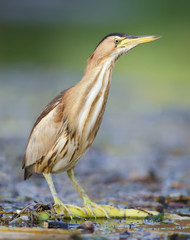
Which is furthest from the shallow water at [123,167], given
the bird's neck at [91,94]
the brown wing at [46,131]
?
the bird's neck at [91,94]

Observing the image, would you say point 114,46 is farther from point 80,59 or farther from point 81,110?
point 80,59

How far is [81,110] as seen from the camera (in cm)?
328

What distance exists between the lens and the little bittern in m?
3.27

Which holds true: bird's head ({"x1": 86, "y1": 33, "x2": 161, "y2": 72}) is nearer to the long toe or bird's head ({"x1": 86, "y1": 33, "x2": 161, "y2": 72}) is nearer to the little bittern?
the little bittern

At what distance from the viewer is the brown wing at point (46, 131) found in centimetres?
339

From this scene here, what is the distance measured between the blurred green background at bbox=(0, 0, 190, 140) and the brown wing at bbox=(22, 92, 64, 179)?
291 centimetres

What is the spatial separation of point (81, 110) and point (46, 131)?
0.30 m

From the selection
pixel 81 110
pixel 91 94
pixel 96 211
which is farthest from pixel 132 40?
pixel 96 211

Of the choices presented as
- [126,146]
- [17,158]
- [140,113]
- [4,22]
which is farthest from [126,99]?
[4,22]

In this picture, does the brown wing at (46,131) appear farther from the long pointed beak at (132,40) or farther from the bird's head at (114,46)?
the long pointed beak at (132,40)

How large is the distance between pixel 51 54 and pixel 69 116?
1216 cm

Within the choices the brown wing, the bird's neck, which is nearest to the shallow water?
the brown wing

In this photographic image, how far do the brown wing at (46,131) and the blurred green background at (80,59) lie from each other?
2.91 meters

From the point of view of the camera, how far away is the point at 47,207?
315 centimetres
